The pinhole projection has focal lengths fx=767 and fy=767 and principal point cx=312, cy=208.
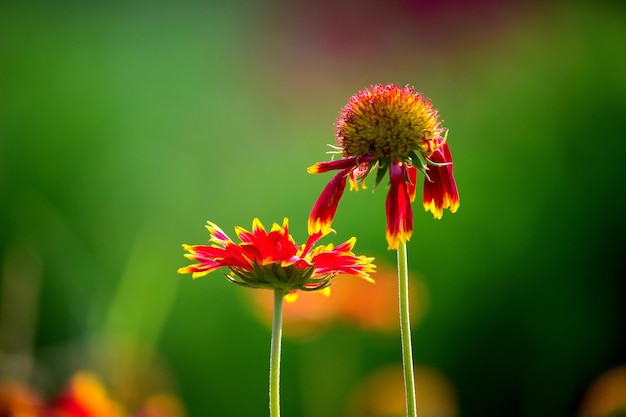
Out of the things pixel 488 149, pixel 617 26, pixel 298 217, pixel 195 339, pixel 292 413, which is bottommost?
pixel 292 413

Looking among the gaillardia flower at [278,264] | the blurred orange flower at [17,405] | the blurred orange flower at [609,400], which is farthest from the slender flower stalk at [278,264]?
the blurred orange flower at [609,400]

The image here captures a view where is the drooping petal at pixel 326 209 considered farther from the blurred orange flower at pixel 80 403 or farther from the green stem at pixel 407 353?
the blurred orange flower at pixel 80 403

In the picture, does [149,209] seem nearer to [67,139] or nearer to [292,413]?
[67,139]

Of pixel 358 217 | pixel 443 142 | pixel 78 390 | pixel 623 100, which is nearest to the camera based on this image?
pixel 443 142

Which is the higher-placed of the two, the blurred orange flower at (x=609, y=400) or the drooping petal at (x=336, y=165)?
the drooping petal at (x=336, y=165)

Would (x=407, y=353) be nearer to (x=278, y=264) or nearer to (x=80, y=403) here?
(x=278, y=264)

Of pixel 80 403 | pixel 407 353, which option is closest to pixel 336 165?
pixel 407 353

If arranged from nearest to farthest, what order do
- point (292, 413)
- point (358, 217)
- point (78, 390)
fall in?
point (78, 390) < point (292, 413) < point (358, 217)

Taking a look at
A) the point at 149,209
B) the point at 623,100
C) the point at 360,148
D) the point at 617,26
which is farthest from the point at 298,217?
the point at 360,148
